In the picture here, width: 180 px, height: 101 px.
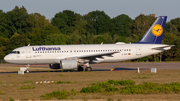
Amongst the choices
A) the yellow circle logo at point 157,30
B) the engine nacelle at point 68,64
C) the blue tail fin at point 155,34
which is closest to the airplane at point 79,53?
the engine nacelle at point 68,64

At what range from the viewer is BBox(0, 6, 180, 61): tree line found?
8650cm

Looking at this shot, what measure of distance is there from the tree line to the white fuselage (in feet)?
151

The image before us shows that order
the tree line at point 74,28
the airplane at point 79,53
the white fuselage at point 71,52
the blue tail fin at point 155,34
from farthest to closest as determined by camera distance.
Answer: the tree line at point 74,28, the blue tail fin at point 155,34, the white fuselage at point 71,52, the airplane at point 79,53

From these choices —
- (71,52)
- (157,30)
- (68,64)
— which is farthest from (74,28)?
(68,64)

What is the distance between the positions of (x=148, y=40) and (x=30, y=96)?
2406 cm

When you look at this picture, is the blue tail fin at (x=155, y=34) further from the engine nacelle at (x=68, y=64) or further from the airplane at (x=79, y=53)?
the engine nacelle at (x=68, y=64)

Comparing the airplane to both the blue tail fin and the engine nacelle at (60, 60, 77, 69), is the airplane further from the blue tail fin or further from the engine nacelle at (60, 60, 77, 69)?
the blue tail fin

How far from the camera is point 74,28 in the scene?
119 m

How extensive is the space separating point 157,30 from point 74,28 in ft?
280

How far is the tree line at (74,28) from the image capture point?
284ft

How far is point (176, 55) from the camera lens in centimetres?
6669

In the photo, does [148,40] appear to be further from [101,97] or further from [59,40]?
[59,40]

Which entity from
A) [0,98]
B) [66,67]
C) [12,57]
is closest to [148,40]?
[66,67]

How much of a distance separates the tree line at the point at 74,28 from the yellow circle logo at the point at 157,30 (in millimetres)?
46618
